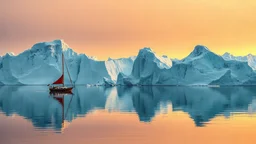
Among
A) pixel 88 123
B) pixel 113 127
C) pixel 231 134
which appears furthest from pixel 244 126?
pixel 88 123

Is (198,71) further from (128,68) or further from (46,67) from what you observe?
(128,68)

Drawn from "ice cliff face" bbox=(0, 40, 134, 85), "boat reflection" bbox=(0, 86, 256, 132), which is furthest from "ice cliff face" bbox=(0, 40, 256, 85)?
"boat reflection" bbox=(0, 86, 256, 132)

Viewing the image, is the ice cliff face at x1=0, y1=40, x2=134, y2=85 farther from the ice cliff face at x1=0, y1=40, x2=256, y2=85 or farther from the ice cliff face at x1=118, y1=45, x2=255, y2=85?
the ice cliff face at x1=118, y1=45, x2=255, y2=85

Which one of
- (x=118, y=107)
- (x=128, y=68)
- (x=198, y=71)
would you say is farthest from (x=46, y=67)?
(x=118, y=107)

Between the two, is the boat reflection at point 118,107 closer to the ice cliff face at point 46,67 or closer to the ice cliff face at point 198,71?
the ice cliff face at point 198,71

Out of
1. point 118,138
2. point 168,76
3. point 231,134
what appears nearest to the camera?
point 118,138

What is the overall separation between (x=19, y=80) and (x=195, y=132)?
95260 mm

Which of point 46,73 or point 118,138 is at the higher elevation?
point 46,73

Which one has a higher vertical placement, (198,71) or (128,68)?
(128,68)

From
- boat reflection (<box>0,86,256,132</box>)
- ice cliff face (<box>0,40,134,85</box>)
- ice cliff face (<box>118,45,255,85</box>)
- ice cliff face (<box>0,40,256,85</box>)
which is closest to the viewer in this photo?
boat reflection (<box>0,86,256,132</box>)

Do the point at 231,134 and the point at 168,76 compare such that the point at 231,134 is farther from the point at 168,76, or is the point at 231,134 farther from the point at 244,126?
the point at 168,76

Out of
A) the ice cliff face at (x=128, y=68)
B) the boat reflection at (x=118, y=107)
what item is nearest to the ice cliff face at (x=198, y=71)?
the ice cliff face at (x=128, y=68)

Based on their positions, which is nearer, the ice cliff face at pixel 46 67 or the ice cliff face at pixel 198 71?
the ice cliff face at pixel 198 71

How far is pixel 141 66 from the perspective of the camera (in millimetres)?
86938
